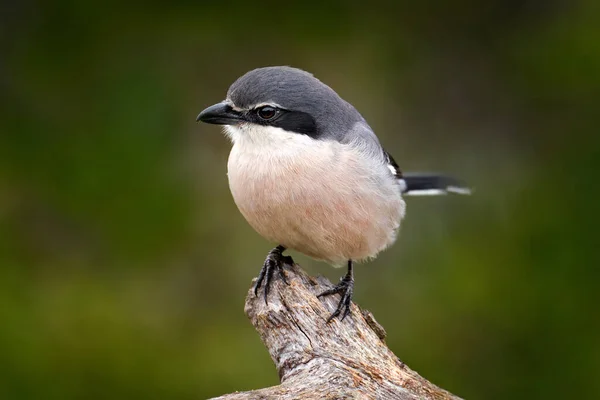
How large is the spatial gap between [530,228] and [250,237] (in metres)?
2.19

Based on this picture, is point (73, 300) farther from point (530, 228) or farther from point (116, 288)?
point (530, 228)

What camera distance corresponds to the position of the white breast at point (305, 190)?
4.36 metres

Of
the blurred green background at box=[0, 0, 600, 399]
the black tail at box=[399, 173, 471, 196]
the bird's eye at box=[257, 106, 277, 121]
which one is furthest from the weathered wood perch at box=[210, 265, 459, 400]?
the blurred green background at box=[0, 0, 600, 399]

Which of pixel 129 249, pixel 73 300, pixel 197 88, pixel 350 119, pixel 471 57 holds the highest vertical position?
pixel 471 57

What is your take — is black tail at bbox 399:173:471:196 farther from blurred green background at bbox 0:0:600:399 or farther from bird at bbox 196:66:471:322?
bird at bbox 196:66:471:322

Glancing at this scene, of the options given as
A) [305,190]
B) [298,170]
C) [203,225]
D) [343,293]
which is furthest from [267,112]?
[203,225]

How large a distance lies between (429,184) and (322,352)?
2.22m

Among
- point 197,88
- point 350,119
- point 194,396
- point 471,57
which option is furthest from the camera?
point 471,57

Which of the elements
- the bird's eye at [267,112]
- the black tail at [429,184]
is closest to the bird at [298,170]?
the bird's eye at [267,112]

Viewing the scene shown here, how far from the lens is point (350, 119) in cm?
479

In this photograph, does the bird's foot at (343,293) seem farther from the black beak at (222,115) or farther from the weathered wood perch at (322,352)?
the black beak at (222,115)

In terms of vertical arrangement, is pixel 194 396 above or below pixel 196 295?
below

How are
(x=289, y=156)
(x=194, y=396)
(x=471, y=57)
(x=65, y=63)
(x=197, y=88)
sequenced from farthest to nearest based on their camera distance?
1. (x=471, y=57)
2. (x=197, y=88)
3. (x=65, y=63)
4. (x=194, y=396)
5. (x=289, y=156)

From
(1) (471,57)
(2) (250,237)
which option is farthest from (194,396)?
(1) (471,57)
